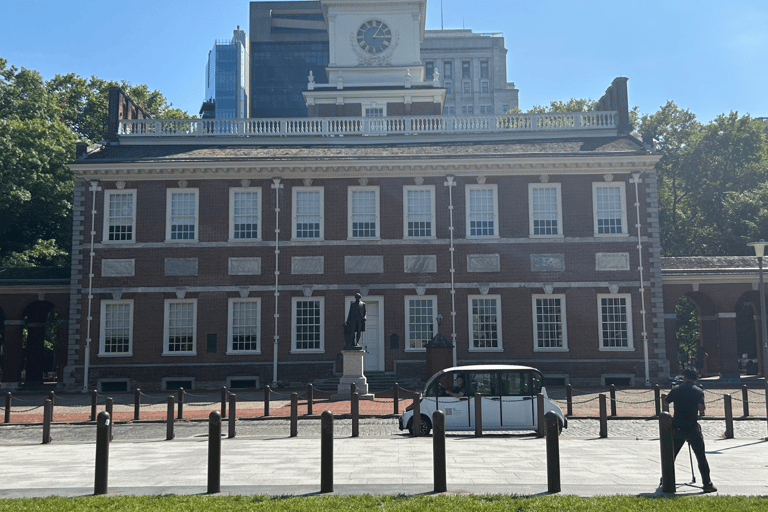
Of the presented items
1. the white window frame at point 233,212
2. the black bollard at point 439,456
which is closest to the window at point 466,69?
the white window frame at point 233,212

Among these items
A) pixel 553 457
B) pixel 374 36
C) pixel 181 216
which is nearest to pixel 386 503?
pixel 553 457

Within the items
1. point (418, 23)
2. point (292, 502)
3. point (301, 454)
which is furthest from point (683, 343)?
point (292, 502)

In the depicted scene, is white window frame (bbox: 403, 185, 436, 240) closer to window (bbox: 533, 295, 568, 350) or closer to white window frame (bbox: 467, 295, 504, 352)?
white window frame (bbox: 467, 295, 504, 352)

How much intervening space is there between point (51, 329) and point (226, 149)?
16772mm

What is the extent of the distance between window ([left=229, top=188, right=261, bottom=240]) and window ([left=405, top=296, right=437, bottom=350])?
6.85 meters

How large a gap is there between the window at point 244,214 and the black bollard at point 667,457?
22.1 meters

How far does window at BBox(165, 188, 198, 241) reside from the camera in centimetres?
2975

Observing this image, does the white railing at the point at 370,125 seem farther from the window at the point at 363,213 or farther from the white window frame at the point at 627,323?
the white window frame at the point at 627,323

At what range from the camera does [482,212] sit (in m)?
29.7

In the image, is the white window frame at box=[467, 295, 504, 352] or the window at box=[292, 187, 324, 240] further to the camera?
the window at box=[292, 187, 324, 240]

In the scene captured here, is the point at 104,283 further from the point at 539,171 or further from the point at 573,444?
the point at 573,444

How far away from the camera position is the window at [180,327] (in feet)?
95.7

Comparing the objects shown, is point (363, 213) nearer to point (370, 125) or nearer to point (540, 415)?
point (370, 125)

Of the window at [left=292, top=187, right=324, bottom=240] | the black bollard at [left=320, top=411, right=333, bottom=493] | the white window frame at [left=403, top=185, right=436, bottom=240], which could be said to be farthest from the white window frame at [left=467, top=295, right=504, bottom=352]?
the black bollard at [left=320, top=411, right=333, bottom=493]
